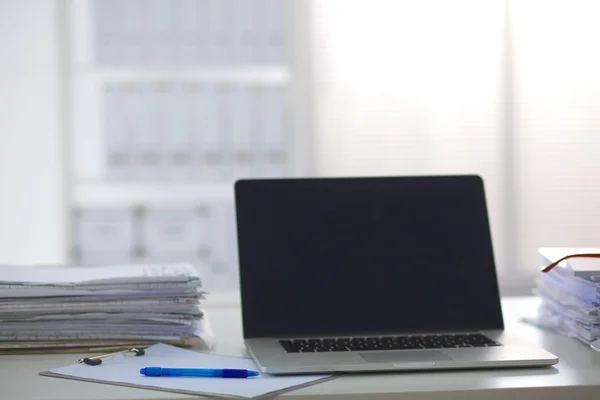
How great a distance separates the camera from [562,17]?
2.06m

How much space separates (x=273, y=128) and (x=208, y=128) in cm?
20

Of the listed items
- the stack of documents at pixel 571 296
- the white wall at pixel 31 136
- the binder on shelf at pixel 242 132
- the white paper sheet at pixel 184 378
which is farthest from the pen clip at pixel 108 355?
the binder on shelf at pixel 242 132

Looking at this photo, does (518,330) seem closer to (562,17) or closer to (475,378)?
(475,378)

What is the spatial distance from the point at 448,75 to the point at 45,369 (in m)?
1.42

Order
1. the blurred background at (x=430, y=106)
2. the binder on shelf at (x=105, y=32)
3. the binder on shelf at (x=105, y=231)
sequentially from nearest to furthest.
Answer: the blurred background at (x=430, y=106) → the binder on shelf at (x=105, y=32) → the binder on shelf at (x=105, y=231)

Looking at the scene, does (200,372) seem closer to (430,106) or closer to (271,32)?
(430,106)

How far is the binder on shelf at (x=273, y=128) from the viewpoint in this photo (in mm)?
2426

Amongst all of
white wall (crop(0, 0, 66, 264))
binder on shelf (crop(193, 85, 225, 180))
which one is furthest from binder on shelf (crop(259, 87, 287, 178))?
white wall (crop(0, 0, 66, 264))

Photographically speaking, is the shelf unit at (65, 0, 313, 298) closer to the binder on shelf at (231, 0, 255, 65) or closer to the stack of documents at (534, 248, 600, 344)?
the binder on shelf at (231, 0, 255, 65)

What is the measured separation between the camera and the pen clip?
3.23ft

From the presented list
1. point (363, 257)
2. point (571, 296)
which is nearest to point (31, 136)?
point (363, 257)

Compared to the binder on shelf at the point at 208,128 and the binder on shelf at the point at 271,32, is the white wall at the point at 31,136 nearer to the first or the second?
the binder on shelf at the point at 208,128

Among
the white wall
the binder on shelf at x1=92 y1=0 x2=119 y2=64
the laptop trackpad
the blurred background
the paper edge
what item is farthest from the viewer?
the binder on shelf at x1=92 y1=0 x2=119 y2=64

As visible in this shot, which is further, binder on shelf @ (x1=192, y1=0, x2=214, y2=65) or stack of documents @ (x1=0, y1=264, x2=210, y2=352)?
binder on shelf @ (x1=192, y1=0, x2=214, y2=65)
